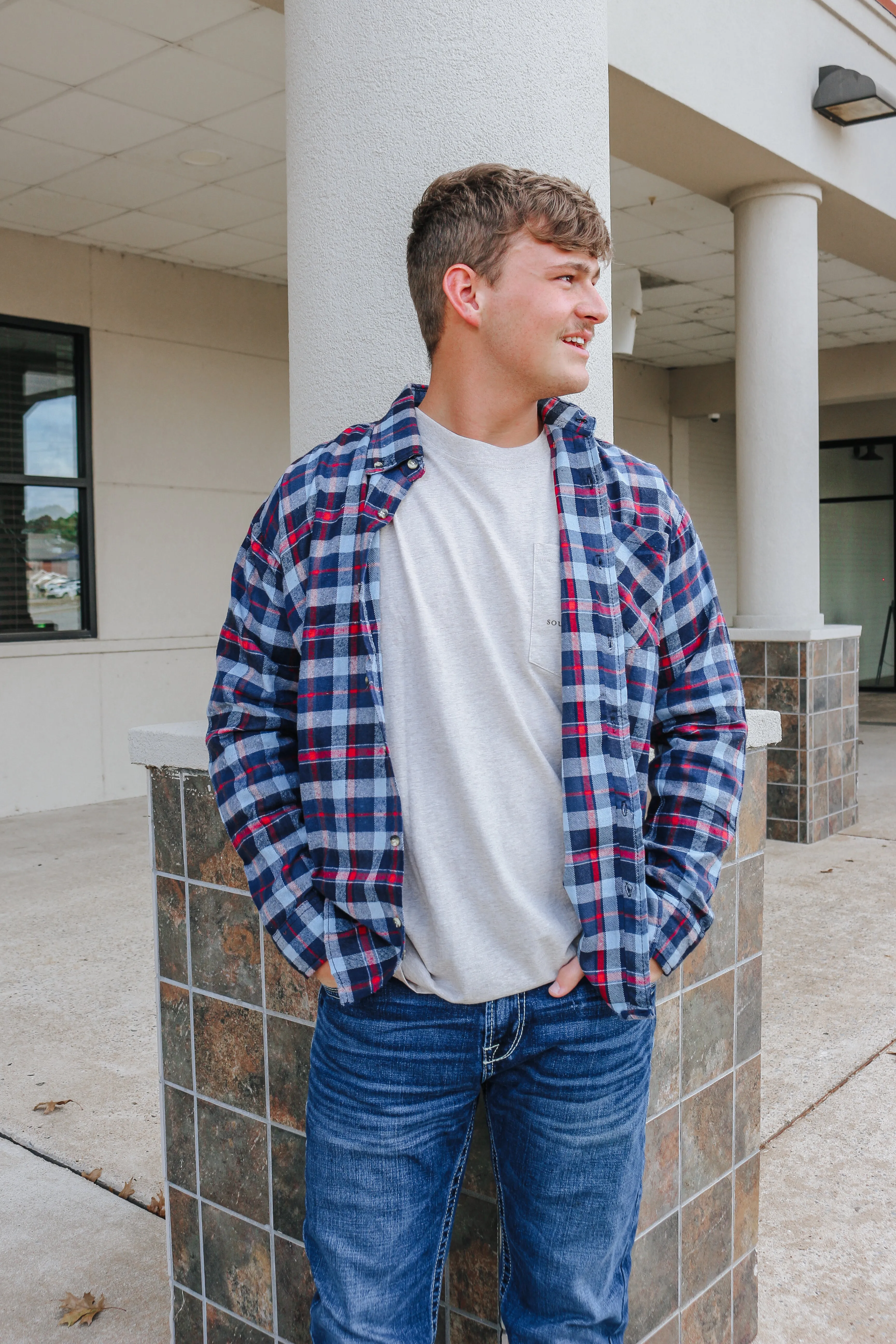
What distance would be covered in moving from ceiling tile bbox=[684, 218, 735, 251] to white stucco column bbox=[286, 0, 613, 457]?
21.8ft

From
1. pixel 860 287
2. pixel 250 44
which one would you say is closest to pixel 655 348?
pixel 860 287

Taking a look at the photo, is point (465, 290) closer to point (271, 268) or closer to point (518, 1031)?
point (518, 1031)

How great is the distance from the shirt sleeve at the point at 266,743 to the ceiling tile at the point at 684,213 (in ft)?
22.5

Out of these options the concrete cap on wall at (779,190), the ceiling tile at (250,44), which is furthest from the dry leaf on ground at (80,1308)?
the concrete cap on wall at (779,190)

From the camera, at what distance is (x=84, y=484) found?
8.20 m

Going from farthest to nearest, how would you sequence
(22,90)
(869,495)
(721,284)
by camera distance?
(869,495), (721,284), (22,90)

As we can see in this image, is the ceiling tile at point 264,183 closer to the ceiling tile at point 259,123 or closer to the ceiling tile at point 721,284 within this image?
the ceiling tile at point 259,123

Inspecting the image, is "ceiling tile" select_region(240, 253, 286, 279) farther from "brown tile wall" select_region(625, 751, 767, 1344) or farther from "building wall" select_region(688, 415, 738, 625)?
"brown tile wall" select_region(625, 751, 767, 1344)

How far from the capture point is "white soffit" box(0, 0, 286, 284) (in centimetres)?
514

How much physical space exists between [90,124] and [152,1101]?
5036mm

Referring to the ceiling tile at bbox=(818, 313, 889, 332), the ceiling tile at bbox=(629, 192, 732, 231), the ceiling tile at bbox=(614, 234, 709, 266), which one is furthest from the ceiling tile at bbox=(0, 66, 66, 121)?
the ceiling tile at bbox=(818, 313, 889, 332)

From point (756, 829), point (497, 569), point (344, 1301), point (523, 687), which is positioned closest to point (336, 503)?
point (497, 569)

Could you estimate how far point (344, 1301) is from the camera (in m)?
1.42

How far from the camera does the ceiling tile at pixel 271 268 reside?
28.7ft
